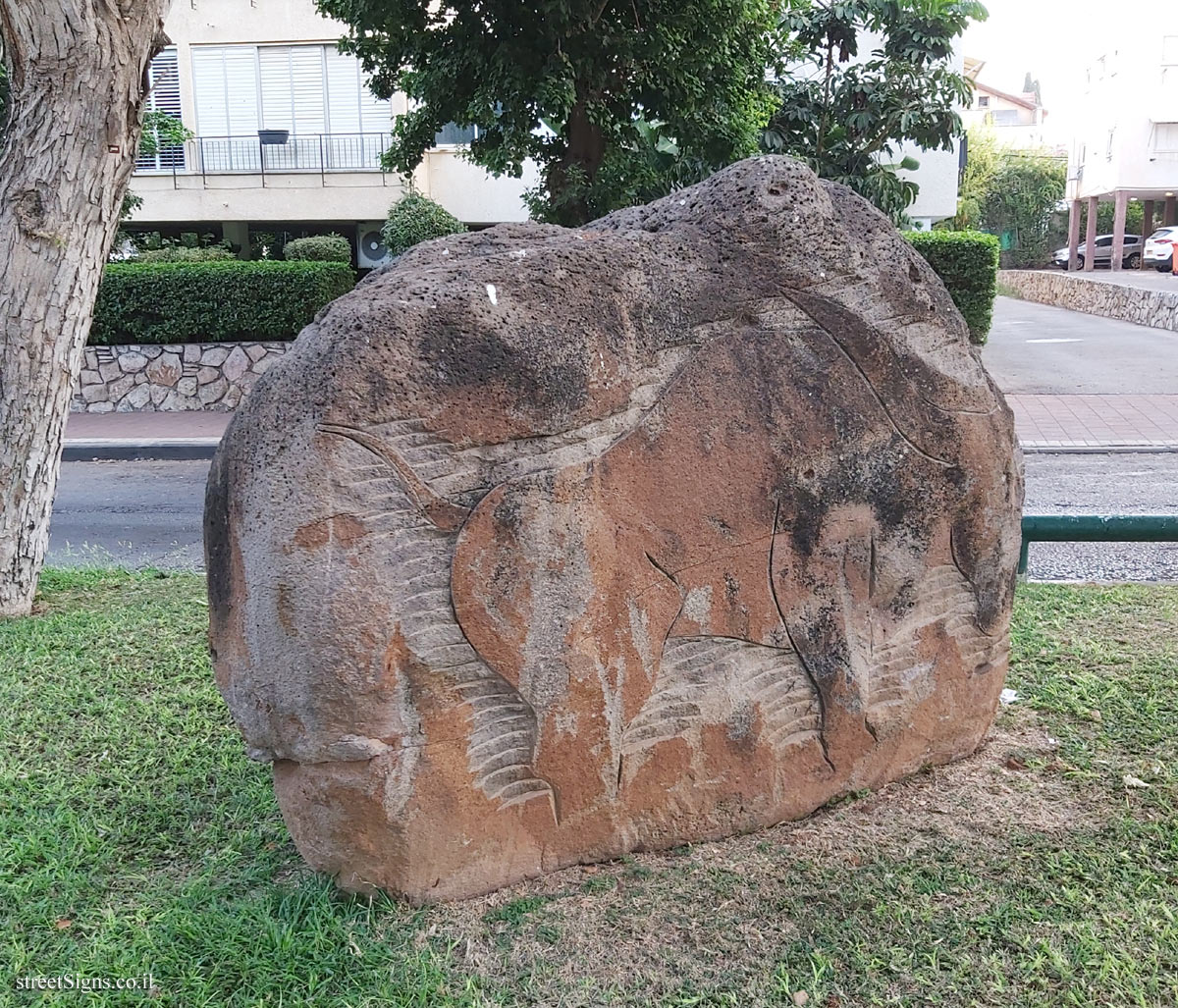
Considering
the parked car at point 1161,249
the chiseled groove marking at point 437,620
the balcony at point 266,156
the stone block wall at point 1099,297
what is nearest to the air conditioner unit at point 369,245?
the balcony at point 266,156

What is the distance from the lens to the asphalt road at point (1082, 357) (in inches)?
499

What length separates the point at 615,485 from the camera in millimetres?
2701

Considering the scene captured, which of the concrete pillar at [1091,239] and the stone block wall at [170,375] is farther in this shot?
the concrete pillar at [1091,239]

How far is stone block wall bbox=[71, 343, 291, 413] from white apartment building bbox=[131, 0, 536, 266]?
19.5 feet

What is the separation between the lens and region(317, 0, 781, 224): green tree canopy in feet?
26.6

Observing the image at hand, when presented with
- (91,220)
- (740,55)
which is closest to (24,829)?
(91,220)

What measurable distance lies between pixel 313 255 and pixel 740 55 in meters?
8.02

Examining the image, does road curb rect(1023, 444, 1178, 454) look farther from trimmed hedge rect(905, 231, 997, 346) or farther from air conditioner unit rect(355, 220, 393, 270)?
air conditioner unit rect(355, 220, 393, 270)

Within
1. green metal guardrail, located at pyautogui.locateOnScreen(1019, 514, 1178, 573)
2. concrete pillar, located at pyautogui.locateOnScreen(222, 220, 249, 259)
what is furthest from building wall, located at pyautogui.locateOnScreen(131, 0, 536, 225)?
green metal guardrail, located at pyautogui.locateOnScreen(1019, 514, 1178, 573)

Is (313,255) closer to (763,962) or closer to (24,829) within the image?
(24,829)

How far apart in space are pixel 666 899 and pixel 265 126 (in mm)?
16276

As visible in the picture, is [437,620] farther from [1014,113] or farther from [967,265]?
[1014,113]

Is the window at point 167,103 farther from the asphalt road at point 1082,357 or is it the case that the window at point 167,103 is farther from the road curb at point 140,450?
the asphalt road at point 1082,357

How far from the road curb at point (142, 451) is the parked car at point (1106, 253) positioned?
30.4 m
